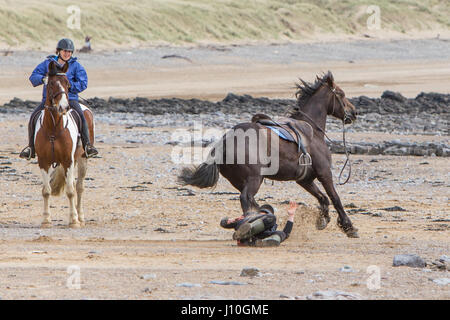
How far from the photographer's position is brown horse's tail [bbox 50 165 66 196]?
13.0 metres

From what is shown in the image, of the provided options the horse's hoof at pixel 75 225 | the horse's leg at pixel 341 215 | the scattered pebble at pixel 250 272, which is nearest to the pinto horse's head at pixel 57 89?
the horse's hoof at pixel 75 225

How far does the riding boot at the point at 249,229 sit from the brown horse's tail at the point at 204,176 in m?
0.85

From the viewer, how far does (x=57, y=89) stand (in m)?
11.9

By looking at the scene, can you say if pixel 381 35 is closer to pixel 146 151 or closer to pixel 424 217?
pixel 146 151

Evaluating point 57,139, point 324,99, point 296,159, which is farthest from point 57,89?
point 324,99

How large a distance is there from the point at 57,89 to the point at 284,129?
278 cm

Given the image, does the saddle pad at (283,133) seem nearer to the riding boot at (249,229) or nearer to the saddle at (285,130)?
the saddle at (285,130)

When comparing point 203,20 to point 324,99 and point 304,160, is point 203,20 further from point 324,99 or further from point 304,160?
point 304,160

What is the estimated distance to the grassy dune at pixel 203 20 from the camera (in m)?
53.1

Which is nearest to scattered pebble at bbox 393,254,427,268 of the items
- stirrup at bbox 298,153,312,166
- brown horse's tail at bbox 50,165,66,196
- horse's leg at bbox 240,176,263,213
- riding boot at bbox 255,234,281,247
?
riding boot at bbox 255,234,281,247

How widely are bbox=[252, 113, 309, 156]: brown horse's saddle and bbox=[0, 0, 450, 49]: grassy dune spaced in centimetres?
3790

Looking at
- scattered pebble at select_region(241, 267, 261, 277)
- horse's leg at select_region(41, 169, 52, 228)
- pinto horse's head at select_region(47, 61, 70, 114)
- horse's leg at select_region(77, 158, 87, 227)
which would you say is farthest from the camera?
horse's leg at select_region(77, 158, 87, 227)

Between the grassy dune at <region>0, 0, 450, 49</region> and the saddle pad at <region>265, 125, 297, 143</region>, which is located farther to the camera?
the grassy dune at <region>0, 0, 450, 49</region>

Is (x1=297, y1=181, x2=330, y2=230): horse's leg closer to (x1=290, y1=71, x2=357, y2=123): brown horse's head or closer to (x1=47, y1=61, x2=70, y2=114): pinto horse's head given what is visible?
(x1=290, y1=71, x2=357, y2=123): brown horse's head
